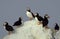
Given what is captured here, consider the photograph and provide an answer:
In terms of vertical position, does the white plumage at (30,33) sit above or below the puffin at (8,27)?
below

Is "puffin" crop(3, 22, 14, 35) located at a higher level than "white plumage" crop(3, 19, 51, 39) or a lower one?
higher

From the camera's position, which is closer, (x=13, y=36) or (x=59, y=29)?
(x=13, y=36)

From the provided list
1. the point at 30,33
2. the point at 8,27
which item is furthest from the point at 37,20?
the point at 8,27

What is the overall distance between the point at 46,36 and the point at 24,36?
173 millimetres

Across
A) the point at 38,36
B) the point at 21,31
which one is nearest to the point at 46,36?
the point at 38,36

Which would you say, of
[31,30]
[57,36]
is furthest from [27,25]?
[57,36]

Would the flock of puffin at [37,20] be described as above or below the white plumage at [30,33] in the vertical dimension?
above

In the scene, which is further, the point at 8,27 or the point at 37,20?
the point at 37,20

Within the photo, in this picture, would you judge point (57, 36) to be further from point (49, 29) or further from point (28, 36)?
point (28, 36)

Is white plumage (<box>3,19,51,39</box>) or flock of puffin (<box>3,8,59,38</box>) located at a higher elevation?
flock of puffin (<box>3,8,59,38</box>)

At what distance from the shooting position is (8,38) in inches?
89.0

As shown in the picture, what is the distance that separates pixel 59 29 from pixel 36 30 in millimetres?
266

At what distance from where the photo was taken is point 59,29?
2.46m

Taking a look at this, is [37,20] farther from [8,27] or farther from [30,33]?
[8,27]
